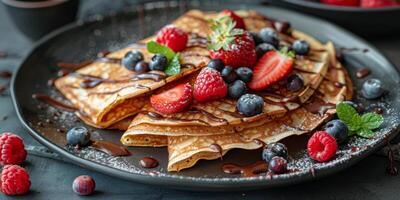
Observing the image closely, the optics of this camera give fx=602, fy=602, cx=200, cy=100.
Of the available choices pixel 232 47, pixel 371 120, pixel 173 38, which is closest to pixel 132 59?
pixel 173 38

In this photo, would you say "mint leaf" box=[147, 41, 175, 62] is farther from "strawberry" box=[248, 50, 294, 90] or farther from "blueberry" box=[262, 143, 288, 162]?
"blueberry" box=[262, 143, 288, 162]

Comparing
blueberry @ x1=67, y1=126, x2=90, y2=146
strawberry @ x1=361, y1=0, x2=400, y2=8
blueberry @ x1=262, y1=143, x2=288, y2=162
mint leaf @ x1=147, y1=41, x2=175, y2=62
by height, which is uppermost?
strawberry @ x1=361, y1=0, x2=400, y2=8

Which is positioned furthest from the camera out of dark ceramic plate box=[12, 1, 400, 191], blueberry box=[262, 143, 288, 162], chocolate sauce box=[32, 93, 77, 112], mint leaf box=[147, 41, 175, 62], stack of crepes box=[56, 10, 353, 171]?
chocolate sauce box=[32, 93, 77, 112]

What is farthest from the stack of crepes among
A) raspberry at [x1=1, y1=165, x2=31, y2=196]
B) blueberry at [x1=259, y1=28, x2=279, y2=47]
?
raspberry at [x1=1, y1=165, x2=31, y2=196]

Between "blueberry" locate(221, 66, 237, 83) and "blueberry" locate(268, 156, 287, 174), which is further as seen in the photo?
"blueberry" locate(221, 66, 237, 83)

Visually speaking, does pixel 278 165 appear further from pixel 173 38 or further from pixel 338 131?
pixel 173 38

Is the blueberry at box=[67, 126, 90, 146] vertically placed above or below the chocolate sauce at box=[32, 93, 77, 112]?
above

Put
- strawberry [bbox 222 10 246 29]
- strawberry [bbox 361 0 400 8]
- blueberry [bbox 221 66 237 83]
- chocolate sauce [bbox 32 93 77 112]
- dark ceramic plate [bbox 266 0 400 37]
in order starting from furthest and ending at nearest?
strawberry [bbox 361 0 400 8] → dark ceramic plate [bbox 266 0 400 37] → strawberry [bbox 222 10 246 29] → chocolate sauce [bbox 32 93 77 112] → blueberry [bbox 221 66 237 83]

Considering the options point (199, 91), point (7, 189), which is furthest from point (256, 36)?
point (7, 189)
